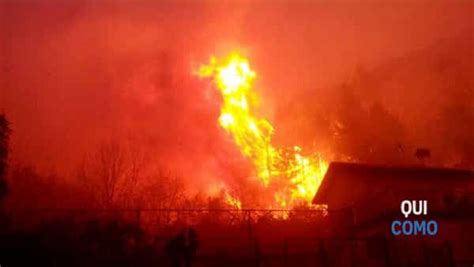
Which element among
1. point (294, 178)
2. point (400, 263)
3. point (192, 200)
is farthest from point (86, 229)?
point (294, 178)

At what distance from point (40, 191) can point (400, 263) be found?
3419 cm

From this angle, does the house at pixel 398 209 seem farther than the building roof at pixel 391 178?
No

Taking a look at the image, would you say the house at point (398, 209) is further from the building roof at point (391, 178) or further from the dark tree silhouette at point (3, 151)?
the dark tree silhouette at point (3, 151)

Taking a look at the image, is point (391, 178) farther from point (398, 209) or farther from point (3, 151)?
point (3, 151)

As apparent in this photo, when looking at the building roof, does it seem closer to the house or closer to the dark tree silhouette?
the house

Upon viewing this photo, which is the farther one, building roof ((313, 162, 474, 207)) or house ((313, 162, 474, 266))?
building roof ((313, 162, 474, 207))

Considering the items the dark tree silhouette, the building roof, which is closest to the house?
the building roof

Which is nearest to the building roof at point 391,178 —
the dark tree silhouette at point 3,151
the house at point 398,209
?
the house at point 398,209

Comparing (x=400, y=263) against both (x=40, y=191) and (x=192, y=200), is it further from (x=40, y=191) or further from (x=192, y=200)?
(x=40, y=191)

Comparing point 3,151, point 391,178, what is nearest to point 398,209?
point 391,178

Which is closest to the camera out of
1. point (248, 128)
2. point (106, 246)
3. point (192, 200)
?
point (106, 246)

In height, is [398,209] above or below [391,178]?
below

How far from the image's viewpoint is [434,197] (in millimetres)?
33156

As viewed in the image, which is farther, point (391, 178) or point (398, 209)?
point (391, 178)
